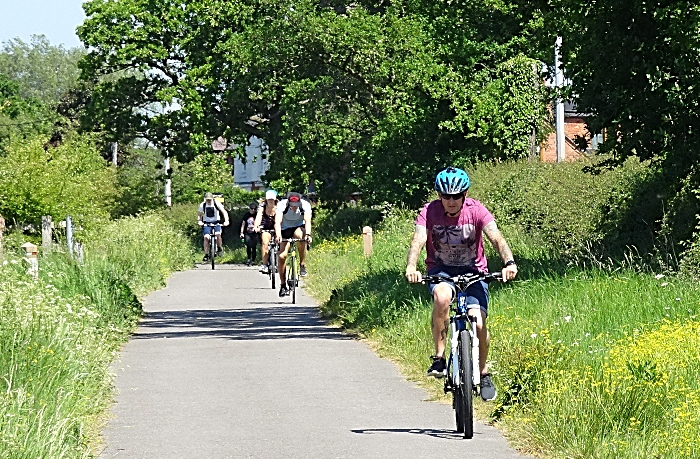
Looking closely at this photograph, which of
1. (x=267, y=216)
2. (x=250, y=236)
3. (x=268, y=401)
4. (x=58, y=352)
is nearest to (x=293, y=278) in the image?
(x=267, y=216)

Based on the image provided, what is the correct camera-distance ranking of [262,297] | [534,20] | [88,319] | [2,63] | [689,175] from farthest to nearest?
[2,63], [262,297], [534,20], [689,175], [88,319]

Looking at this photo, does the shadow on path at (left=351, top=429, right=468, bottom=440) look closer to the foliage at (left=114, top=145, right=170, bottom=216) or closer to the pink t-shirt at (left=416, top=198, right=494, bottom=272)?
the pink t-shirt at (left=416, top=198, right=494, bottom=272)

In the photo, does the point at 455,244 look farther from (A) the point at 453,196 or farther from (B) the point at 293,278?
(B) the point at 293,278

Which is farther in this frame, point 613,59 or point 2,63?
point 2,63

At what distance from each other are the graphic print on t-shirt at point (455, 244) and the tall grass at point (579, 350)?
1011mm

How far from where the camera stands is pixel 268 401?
10609 millimetres

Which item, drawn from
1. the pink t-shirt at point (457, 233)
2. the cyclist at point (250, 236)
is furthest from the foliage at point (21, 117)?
the pink t-shirt at point (457, 233)

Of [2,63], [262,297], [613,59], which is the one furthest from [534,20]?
[2,63]

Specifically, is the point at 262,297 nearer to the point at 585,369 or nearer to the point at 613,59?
the point at 613,59

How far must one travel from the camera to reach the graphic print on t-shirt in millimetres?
9102

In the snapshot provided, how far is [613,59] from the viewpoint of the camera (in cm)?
1764

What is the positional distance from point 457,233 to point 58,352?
133 inches

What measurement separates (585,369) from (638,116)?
901 centimetres

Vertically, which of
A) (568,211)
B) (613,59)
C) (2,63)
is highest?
(2,63)
